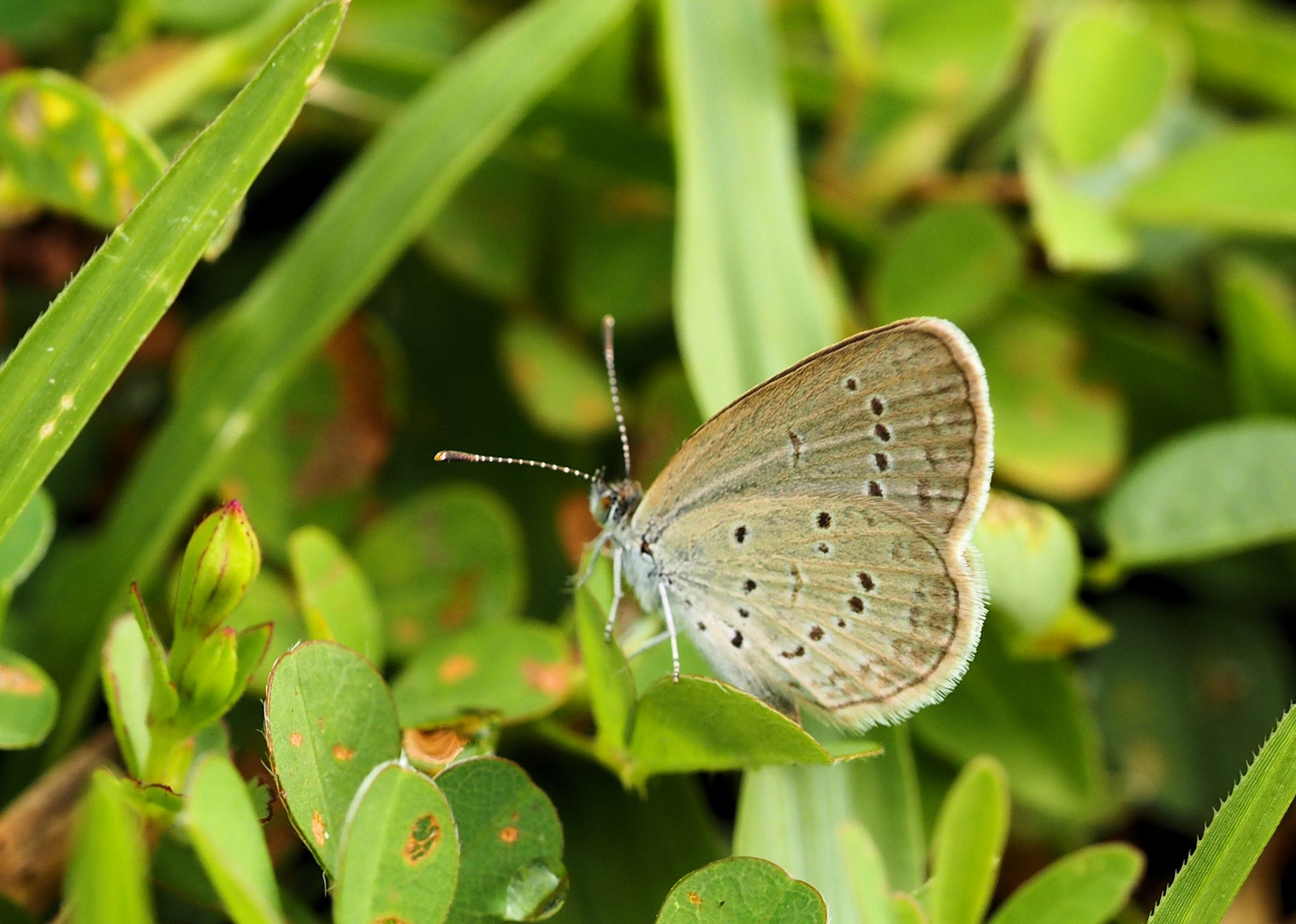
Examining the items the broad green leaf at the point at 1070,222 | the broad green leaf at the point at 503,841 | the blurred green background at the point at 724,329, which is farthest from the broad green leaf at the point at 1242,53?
the broad green leaf at the point at 503,841

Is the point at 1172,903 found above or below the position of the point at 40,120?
below

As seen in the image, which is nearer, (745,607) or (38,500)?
(38,500)

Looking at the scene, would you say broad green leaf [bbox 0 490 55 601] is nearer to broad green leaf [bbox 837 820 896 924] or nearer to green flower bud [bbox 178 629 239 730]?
green flower bud [bbox 178 629 239 730]

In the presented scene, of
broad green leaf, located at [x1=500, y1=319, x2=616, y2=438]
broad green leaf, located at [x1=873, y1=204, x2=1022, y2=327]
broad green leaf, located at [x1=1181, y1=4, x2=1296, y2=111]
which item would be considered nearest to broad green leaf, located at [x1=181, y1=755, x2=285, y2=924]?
broad green leaf, located at [x1=500, y1=319, x2=616, y2=438]

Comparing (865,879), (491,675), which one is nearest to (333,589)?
(491,675)

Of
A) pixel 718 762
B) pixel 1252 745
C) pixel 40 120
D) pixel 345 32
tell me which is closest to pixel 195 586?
pixel 718 762

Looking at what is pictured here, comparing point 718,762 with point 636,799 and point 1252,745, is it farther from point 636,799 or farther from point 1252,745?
point 1252,745

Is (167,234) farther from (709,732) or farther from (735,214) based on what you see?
(735,214)
